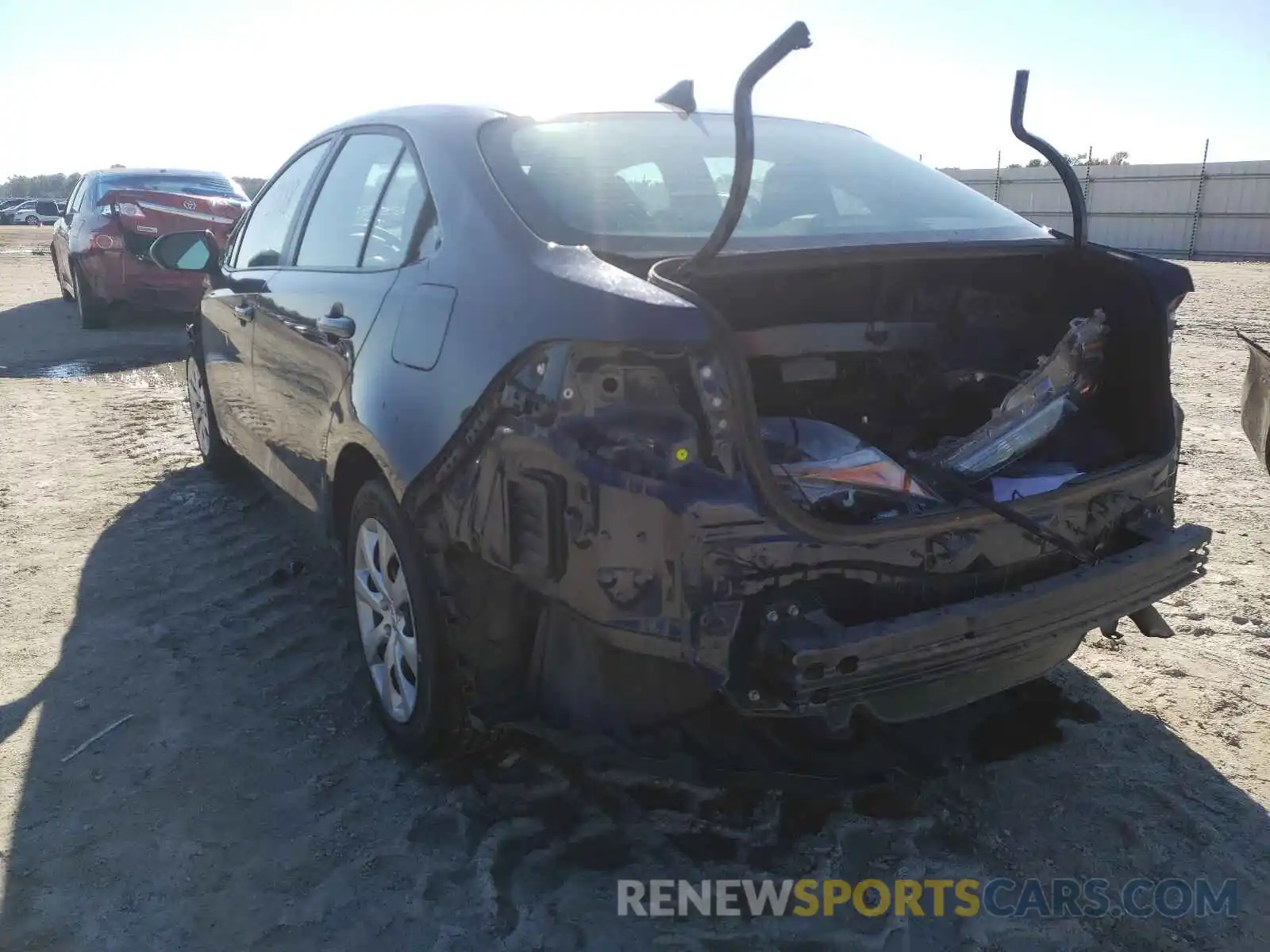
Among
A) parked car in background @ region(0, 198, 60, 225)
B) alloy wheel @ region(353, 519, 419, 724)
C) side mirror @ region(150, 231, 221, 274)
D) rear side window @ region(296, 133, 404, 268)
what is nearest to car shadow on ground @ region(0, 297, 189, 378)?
side mirror @ region(150, 231, 221, 274)

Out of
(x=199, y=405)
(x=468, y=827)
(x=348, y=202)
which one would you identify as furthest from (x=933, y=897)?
(x=199, y=405)

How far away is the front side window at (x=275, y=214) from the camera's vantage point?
3.83 metres

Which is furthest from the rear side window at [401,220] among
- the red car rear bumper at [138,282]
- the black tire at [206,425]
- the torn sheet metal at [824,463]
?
the red car rear bumper at [138,282]

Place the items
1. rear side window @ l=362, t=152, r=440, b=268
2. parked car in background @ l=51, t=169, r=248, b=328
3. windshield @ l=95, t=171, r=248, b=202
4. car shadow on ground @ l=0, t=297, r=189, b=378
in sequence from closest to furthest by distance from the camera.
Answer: rear side window @ l=362, t=152, r=440, b=268
car shadow on ground @ l=0, t=297, r=189, b=378
parked car in background @ l=51, t=169, r=248, b=328
windshield @ l=95, t=171, r=248, b=202

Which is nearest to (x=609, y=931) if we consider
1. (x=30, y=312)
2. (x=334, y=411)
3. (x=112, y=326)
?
(x=334, y=411)

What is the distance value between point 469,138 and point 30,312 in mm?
12778

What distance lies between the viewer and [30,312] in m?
12.9

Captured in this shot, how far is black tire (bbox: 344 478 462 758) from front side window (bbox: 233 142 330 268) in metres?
1.57

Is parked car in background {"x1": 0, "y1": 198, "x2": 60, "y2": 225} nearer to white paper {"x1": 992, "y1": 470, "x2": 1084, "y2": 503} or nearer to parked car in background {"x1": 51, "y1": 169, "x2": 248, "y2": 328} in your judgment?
parked car in background {"x1": 51, "y1": 169, "x2": 248, "y2": 328}

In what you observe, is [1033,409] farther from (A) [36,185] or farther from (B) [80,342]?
(A) [36,185]

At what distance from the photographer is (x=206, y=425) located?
5.31 metres

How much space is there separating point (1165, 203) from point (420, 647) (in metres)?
31.7

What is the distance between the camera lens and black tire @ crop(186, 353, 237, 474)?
5145 millimetres

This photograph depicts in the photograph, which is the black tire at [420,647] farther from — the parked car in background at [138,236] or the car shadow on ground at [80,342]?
the parked car in background at [138,236]
